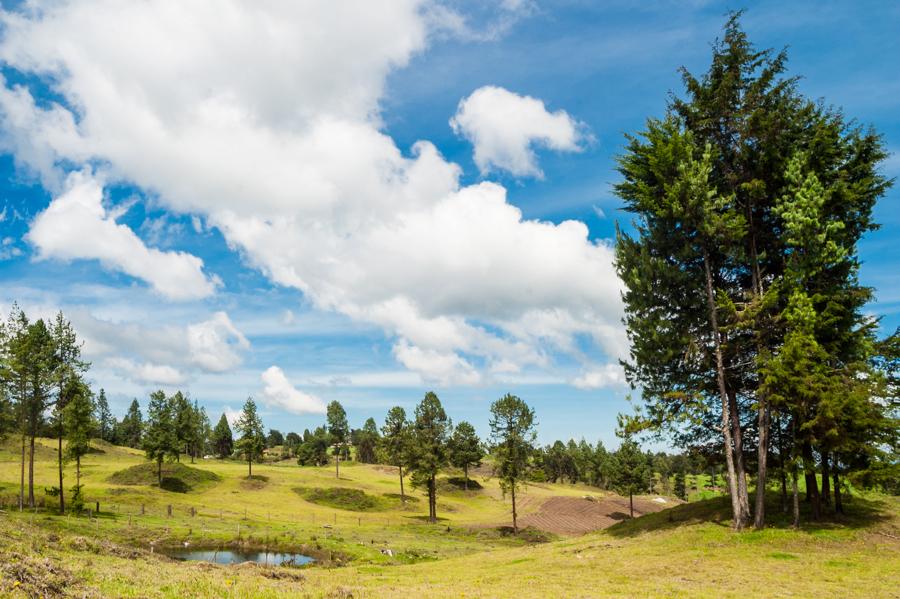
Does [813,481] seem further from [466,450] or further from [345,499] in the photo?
[466,450]

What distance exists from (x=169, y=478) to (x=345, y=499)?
27398 millimetres

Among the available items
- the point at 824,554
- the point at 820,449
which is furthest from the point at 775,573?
the point at 820,449

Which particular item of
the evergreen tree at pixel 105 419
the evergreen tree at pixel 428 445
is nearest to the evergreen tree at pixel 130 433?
the evergreen tree at pixel 105 419

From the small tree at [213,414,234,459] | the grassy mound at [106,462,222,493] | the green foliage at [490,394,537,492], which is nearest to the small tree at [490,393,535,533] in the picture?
the green foliage at [490,394,537,492]

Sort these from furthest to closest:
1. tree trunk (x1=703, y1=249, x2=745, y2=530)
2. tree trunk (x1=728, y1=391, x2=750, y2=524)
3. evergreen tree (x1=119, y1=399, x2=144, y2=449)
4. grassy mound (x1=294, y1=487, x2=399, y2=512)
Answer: evergreen tree (x1=119, y1=399, x2=144, y2=449) < grassy mound (x1=294, y1=487, x2=399, y2=512) < tree trunk (x1=728, y1=391, x2=750, y2=524) < tree trunk (x1=703, y1=249, x2=745, y2=530)

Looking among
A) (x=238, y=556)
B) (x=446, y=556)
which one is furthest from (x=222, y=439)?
(x=446, y=556)

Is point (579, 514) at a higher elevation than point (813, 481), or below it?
below

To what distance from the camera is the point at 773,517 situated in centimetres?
2984

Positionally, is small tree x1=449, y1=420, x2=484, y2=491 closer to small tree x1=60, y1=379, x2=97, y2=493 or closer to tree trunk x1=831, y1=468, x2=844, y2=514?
small tree x1=60, y1=379, x2=97, y2=493

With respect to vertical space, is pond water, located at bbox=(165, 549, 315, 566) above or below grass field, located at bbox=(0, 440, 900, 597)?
below

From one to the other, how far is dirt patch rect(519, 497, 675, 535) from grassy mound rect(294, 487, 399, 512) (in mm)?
24152

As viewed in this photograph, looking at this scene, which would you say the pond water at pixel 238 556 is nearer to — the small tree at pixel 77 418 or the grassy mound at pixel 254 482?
the small tree at pixel 77 418

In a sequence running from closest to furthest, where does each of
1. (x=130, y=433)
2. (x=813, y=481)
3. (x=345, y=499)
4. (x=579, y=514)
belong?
(x=813, y=481)
(x=579, y=514)
(x=345, y=499)
(x=130, y=433)

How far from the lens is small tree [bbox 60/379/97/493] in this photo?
51.1m
